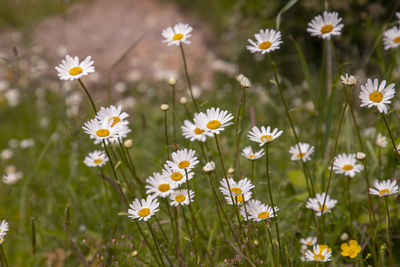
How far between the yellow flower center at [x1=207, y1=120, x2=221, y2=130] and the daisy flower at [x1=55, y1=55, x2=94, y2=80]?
46 cm

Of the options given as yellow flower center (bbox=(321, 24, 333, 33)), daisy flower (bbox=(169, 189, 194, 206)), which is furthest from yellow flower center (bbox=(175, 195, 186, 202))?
yellow flower center (bbox=(321, 24, 333, 33))

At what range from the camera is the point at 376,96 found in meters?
1.29

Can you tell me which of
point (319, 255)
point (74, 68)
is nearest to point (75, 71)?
point (74, 68)

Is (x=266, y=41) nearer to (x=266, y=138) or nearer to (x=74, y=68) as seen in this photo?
(x=266, y=138)

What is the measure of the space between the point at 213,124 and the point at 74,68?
0.56 metres

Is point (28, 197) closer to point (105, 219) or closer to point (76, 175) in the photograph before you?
point (76, 175)

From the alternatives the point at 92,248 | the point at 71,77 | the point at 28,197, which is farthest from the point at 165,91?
the point at 71,77

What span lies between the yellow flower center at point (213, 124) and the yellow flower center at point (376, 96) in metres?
0.51

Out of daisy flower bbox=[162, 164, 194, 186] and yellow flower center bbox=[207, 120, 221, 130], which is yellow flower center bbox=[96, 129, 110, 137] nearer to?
daisy flower bbox=[162, 164, 194, 186]

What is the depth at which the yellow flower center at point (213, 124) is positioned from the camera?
1.30 metres

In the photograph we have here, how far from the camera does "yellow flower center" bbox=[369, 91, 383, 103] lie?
1280mm

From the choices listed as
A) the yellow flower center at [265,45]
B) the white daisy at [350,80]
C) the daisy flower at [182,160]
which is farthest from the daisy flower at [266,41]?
the daisy flower at [182,160]

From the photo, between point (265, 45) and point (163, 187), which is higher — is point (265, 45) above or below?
above

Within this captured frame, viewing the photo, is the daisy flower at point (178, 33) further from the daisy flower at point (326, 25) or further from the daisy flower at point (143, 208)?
the daisy flower at point (143, 208)
